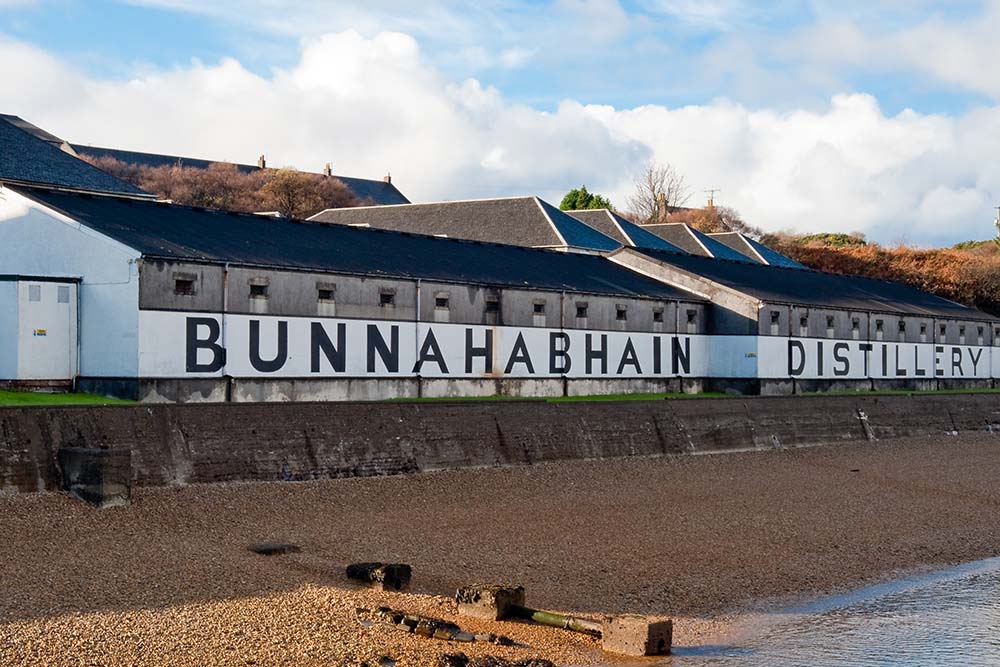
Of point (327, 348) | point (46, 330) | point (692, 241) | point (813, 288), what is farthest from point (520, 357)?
point (692, 241)

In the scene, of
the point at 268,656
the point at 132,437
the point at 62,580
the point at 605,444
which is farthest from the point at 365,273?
the point at 268,656

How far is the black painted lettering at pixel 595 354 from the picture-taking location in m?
47.0

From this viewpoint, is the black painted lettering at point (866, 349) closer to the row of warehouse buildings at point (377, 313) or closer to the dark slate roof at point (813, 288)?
the row of warehouse buildings at point (377, 313)

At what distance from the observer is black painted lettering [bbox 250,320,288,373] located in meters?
36.1

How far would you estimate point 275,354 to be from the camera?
36.7 meters

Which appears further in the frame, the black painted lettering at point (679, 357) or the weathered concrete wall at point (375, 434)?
the black painted lettering at point (679, 357)

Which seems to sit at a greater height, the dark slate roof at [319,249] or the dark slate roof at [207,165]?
the dark slate roof at [207,165]

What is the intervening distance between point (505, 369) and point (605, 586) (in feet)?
74.7

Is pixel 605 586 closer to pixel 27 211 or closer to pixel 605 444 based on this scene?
pixel 605 444

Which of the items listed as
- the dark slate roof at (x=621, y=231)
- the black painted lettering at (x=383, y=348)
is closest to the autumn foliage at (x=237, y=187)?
the dark slate roof at (x=621, y=231)

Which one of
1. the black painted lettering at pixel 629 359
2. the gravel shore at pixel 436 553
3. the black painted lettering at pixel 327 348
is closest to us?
the gravel shore at pixel 436 553

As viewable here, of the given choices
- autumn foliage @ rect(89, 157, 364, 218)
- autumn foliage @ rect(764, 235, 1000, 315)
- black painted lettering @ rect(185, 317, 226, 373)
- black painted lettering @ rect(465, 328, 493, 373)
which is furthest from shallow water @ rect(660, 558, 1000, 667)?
autumn foliage @ rect(89, 157, 364, 218)

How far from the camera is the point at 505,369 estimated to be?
4375 centimetres

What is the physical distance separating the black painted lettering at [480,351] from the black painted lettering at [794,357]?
57.6 feet
